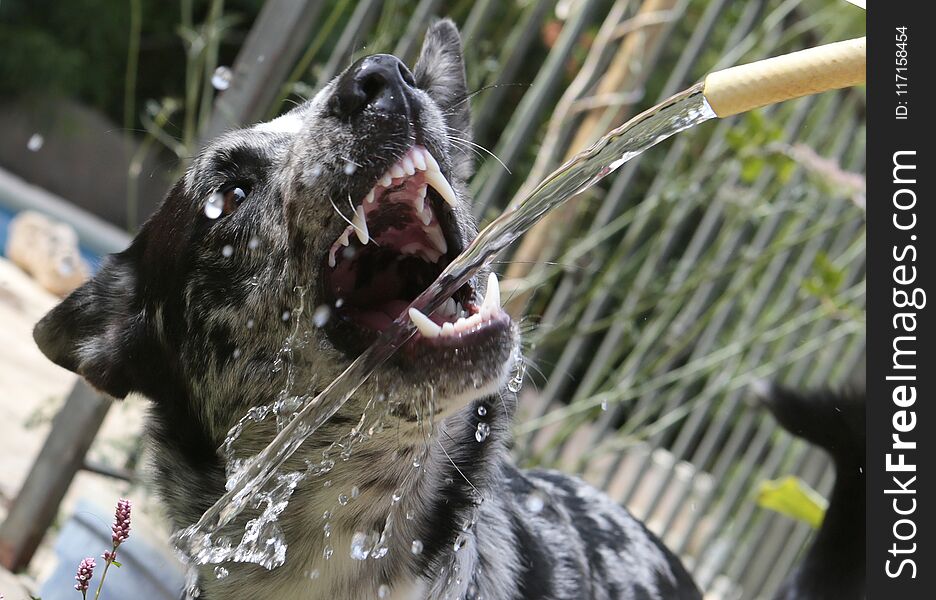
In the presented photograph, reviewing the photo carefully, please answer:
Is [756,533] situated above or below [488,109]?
below

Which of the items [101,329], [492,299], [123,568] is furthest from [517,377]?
[123,568]

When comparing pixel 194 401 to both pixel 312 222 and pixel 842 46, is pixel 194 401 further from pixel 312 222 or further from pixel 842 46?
pixel 842 46

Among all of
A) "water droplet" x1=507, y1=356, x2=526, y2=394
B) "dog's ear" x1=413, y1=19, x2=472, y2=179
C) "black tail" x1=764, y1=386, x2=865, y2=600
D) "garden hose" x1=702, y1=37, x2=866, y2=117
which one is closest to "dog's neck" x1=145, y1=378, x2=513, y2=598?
"water droplet" x1=507, y1=356, x2=526, y2=394

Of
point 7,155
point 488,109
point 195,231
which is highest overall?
point 488,109

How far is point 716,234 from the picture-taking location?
17.2 feet

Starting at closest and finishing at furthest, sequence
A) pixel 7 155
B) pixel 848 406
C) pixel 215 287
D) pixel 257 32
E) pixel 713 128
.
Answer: pixel 215 287
pixel 848 406
pixel 257 32
pixel 713 128
pixel 7 155

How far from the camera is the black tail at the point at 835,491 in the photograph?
9.02 feet

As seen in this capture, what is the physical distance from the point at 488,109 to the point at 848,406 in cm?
158

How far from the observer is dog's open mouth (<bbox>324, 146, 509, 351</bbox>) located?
1828mm

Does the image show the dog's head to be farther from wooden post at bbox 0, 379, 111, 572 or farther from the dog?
wooden post at bbox 0, 379, 111, 572

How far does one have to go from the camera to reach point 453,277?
177 cm
